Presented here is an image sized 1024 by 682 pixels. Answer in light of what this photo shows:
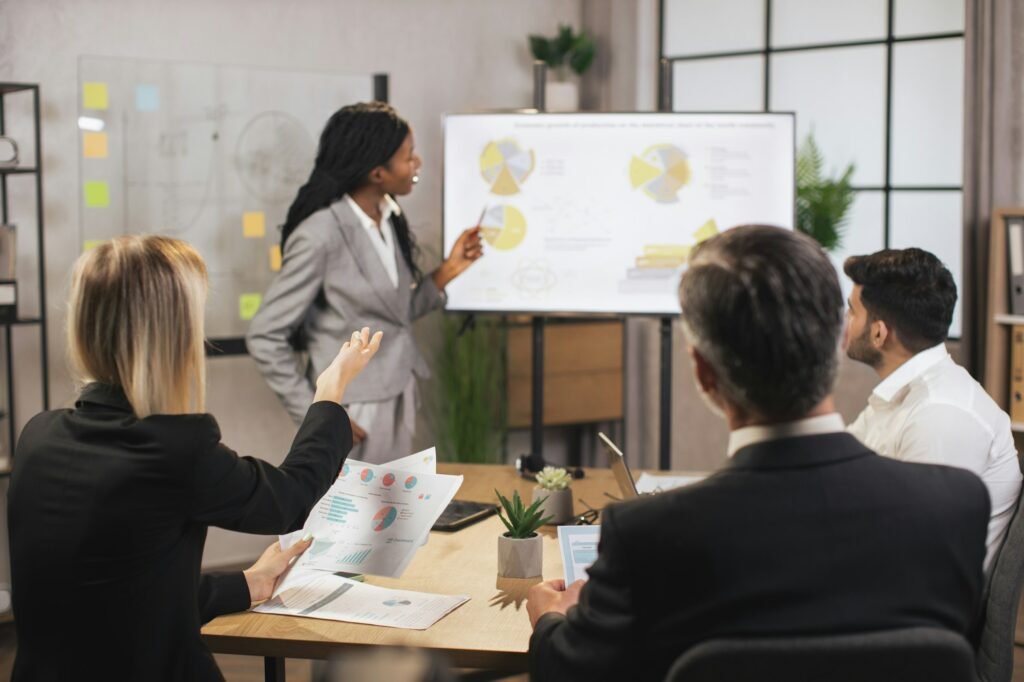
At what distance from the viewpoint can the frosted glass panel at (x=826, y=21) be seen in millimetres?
4895

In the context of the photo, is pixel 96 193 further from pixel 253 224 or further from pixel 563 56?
pixel 563 56

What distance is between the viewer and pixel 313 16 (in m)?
4.69

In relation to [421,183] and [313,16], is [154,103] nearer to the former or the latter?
[313,16]

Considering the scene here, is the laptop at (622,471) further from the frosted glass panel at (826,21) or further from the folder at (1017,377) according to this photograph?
the frosted glass panel at (826,21)

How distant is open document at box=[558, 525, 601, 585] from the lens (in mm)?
1934

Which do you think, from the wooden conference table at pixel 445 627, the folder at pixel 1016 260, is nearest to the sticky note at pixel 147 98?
the wooden conference table at pixel 445 627

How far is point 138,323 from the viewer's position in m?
1.57

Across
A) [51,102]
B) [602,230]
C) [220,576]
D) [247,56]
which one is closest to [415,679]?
[220,576]

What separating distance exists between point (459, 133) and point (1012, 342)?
2231 mm

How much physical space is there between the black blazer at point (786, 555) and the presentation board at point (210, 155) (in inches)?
132

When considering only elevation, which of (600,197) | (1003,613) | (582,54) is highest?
(582,54)

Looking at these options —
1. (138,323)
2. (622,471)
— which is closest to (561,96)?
(622,471)

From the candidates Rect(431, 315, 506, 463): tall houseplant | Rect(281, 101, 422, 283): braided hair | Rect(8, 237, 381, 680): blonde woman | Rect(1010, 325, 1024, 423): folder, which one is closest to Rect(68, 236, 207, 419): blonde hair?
Rect(8, 237, 381, 680): blonde woman

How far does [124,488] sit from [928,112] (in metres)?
4.18
